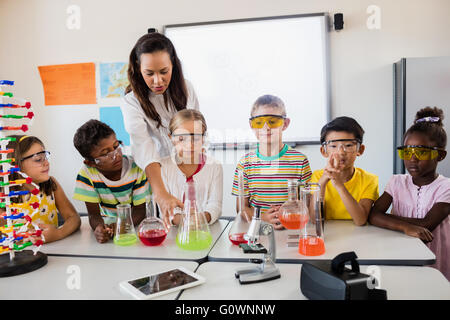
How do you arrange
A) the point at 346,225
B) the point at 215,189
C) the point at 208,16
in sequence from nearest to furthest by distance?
the point at 346,225, the point at 215,189, the point at 208,16

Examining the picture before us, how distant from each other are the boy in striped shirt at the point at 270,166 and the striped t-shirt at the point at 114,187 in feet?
1.66

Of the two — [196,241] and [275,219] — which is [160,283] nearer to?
[196,241]

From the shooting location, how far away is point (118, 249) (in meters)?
1.38

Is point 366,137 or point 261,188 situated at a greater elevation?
point 366,137

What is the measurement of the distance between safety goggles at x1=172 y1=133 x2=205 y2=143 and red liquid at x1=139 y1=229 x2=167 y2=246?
572 millimetres

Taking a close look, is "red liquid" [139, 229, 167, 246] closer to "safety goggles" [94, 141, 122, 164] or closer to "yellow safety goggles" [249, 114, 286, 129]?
"safety goggles" [94, 141, 122, 164]

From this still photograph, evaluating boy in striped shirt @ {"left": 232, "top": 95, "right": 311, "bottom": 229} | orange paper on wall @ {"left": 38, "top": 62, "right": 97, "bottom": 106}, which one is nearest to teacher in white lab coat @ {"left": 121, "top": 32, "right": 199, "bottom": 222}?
boy in striped shirt @ {"left": 232, "top": 95, "right": 311, "bottom": 229}

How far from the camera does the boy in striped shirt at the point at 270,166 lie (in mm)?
1855

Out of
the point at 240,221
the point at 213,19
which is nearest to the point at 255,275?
the point at 240,221

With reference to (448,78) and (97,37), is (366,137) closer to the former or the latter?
(448,78)

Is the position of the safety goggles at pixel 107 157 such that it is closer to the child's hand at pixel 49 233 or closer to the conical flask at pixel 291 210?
the child's hand at pixel 49 233

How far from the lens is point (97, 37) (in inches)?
146
